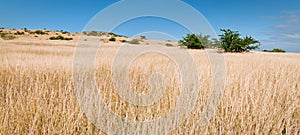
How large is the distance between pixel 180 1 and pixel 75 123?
3.02 m

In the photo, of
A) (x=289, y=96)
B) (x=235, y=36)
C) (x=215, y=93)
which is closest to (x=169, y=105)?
(x=215, y=93)

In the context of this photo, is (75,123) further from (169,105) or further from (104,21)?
(104,21)

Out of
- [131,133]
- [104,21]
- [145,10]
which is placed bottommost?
[131,133]

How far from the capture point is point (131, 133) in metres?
1.76

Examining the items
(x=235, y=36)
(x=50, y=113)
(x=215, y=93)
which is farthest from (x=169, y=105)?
(x=235, y=36)

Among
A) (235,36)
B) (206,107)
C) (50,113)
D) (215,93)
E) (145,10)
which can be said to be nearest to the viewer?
(50,113)

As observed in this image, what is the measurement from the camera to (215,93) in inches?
114

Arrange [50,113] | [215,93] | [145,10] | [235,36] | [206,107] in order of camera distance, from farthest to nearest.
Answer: [235,36], [145,10], [215,93], [206,107], [50,113]

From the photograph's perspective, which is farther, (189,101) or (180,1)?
(180,1)

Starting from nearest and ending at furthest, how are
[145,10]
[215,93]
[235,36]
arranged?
[215,93], [145,10], [235,36]

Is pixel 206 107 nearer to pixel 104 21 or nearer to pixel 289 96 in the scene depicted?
pixel 289 96

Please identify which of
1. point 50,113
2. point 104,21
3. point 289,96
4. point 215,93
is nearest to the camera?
point 50,113

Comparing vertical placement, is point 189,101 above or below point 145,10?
below

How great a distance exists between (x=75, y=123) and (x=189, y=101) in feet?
4.22
